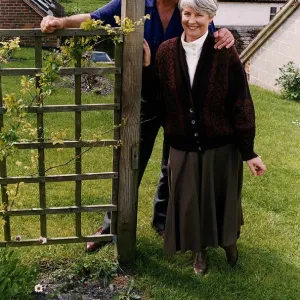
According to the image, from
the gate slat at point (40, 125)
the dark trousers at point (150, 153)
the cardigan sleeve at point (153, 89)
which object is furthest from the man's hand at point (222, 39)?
the gate slat at point (40, 125)

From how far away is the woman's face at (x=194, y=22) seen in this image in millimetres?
3301

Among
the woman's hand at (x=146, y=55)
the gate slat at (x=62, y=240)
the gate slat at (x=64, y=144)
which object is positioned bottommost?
the gate slat at (x=62, y=240)

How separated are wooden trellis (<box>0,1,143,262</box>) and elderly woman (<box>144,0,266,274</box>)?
0.59ft

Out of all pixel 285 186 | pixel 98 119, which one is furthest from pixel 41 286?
pixel 98 119

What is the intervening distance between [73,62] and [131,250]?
143 cm

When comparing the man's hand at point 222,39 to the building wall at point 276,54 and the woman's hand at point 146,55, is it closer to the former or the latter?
the woman's hand at point 146,55

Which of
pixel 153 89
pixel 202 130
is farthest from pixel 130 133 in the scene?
pixel 202 130

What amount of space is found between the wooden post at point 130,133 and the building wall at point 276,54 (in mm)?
10539

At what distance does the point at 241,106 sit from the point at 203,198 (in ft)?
2.19

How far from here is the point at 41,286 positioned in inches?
142

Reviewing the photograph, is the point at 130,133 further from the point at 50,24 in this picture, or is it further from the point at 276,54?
the point at 276,54

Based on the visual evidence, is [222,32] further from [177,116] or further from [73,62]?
[73,62]

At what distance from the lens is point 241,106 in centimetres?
351

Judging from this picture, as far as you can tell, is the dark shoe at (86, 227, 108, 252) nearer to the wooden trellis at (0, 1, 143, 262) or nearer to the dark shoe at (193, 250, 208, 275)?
the wooden trellis at (0, 1, 143, 262)
